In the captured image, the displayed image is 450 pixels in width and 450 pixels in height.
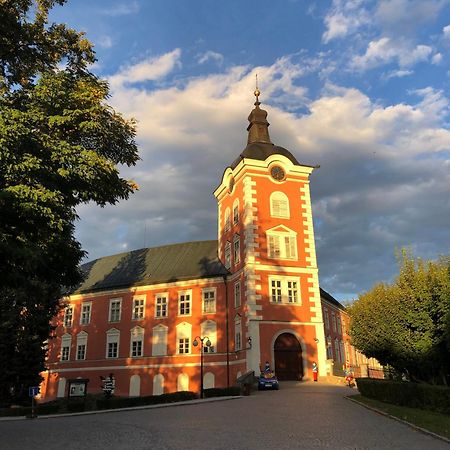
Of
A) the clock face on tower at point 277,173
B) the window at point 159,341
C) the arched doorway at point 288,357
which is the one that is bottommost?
the arched doorway at point 288,357

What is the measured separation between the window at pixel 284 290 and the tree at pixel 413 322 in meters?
11.9

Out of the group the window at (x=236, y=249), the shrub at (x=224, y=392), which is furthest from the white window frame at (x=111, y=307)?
the shrub at (x=224, y=392)

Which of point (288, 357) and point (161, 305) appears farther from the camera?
point (161, 305)

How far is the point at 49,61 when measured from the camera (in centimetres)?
1930

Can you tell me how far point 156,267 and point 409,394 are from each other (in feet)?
105

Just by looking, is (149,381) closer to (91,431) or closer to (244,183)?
(244,183)

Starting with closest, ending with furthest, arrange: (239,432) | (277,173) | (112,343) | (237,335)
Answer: (239,432), (237,335), (277,173), (112,343)

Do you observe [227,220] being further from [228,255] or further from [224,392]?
[224,392]

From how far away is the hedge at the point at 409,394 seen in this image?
1722cm

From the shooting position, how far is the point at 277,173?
40719mm

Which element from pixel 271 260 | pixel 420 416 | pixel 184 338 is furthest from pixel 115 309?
pixel 420 416

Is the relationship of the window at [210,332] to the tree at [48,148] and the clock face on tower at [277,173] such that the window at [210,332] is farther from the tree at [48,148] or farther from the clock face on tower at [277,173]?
the tree at [48,148]

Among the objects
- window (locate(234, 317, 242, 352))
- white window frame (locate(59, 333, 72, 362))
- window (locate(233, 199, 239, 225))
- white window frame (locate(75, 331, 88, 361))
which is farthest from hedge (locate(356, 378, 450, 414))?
white window frame (locate(59, 333, 72, 362))

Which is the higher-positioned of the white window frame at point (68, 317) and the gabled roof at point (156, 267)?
the gabled roof at point (156, 267)
